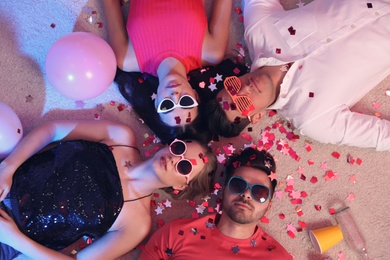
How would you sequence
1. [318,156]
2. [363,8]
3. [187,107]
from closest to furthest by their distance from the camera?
[187,107] → [363,8] → [318,156]

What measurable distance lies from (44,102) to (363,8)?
1985 millimetres

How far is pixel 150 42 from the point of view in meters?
2.48

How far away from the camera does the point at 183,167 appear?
2.17m

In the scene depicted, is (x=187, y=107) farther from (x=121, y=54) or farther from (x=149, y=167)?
(x=121, y=54)

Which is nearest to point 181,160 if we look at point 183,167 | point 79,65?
point 183,167

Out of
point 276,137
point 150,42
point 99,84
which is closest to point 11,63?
point 99,84

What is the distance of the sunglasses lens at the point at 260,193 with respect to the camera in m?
2.28

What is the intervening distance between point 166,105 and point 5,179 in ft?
2.95

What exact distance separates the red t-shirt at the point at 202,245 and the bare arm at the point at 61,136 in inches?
22.3

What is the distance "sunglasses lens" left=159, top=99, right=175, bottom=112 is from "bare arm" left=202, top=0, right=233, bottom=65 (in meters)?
0.54

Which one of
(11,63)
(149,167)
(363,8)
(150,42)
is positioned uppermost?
(363,8)

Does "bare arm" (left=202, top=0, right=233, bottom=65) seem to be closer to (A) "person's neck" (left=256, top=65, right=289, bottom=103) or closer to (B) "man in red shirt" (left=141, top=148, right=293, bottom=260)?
(A) "person's neck" (left=256, top=65, right=289, bottom=103)

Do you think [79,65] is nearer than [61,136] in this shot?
Yes

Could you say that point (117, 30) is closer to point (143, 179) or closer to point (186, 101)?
point (186, 101)
